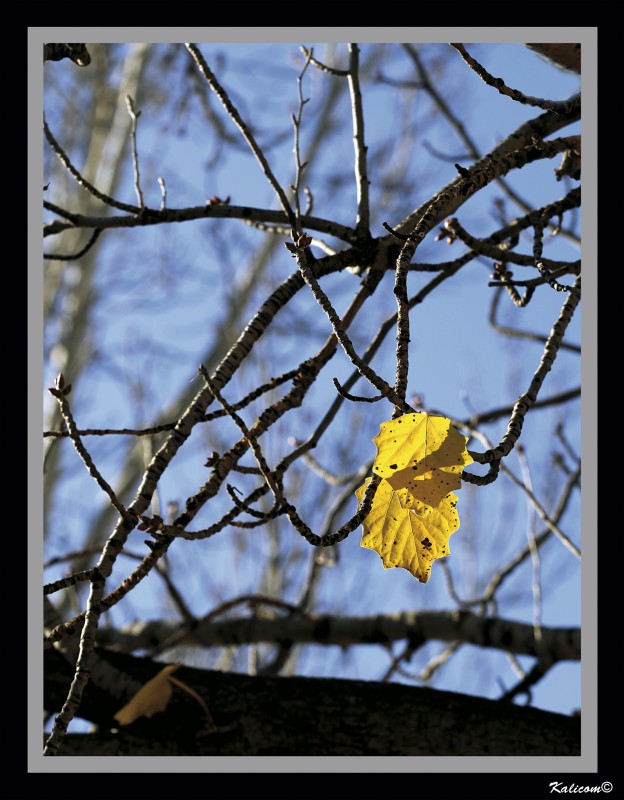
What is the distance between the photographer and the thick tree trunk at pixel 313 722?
194 cm

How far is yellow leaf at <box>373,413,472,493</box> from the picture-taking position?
1.11 m

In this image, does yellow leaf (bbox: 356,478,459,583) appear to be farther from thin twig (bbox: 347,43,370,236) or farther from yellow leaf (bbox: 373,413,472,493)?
thin twig (bbox: 347,43,370,236)

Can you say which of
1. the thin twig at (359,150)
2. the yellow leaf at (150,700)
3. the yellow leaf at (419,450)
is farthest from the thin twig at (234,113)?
the yellow leaf at (150,700)

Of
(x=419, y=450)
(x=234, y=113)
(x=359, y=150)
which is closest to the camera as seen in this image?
(x=419, y=450)

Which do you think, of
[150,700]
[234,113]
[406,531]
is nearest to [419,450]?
[406,531]

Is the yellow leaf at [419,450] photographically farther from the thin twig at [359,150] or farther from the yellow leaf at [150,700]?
the yellow leaf at [150,700]

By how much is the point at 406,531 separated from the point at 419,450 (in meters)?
0.14

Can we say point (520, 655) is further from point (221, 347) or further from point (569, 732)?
point (221, 347)

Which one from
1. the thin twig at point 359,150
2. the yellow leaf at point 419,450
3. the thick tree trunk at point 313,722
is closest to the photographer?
the yellow leaf at point 419,450

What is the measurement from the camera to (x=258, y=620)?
8.58ft

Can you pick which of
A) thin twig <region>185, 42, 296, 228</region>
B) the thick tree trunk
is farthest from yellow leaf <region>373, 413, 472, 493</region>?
the thick tree trunk

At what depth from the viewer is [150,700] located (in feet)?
6.41

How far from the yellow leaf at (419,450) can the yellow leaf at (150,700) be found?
1.05 meters

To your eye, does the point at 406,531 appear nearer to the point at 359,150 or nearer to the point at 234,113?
the point at 234,113
